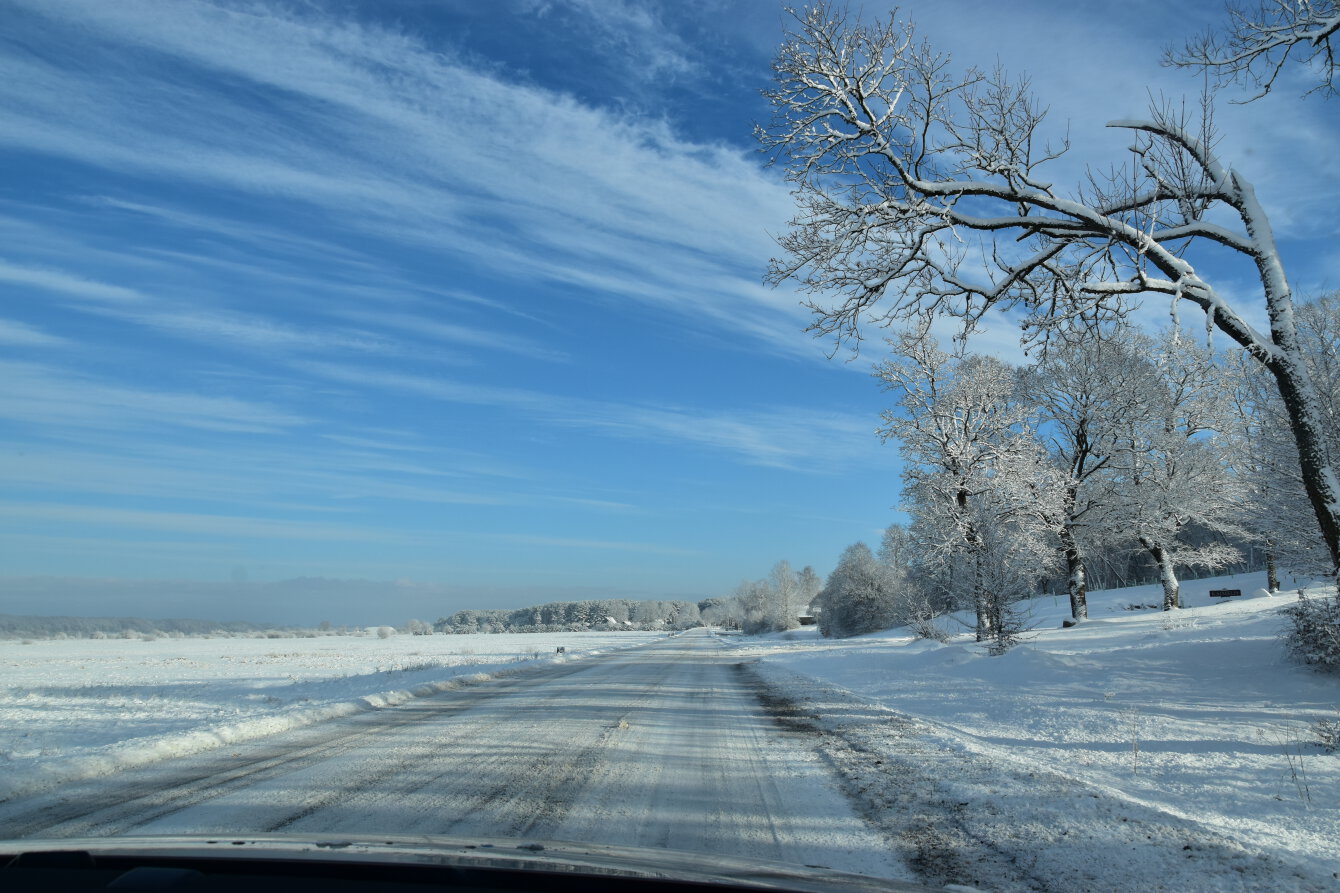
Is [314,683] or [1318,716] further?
[314,683]

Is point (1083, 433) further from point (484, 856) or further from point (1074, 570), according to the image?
point (484, 856)

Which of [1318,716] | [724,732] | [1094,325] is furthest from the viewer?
[1094,325]

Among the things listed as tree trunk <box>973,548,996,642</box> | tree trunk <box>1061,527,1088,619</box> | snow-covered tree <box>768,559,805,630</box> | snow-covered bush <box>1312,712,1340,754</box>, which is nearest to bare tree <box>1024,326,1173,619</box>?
tree trunk <box>1061,527,1088,619</box>

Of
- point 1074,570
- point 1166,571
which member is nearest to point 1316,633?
point 1074,570

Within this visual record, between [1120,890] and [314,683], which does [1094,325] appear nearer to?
[1120,890]

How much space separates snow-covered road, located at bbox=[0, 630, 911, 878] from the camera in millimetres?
4891

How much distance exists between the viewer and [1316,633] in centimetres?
978

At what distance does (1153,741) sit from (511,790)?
6762 millimetres

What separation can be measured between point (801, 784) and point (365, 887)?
15.2 feet

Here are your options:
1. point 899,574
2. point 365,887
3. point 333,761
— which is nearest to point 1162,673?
point 333,761

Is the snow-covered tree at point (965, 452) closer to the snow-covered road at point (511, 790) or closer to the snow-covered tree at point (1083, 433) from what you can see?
the snow-covered tree at point (1083, 433)

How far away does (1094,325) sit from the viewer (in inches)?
415

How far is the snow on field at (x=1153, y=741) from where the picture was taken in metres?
4.65

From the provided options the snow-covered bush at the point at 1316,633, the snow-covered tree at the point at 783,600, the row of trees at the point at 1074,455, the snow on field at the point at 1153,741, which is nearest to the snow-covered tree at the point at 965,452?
the row of trees at the point at 1074,455
